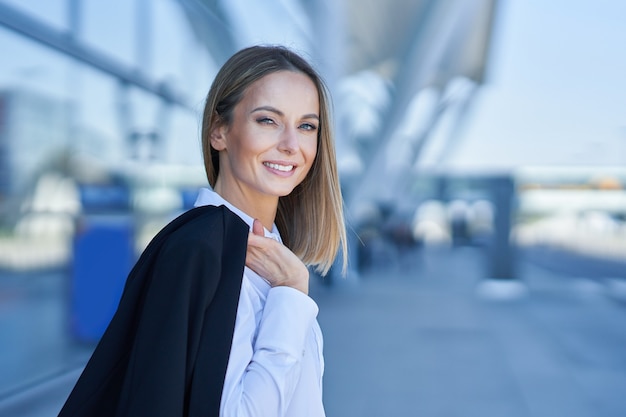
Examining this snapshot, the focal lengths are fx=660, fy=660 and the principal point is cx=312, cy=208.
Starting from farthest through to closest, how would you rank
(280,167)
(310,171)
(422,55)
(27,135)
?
(422,55) < (27,135) < (310,171) < (280,167)

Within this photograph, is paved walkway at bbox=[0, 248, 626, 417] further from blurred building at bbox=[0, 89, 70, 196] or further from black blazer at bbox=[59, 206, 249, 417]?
black blazer at bbox=[59, 206, 249, 417]

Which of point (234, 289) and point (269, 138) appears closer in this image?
point (234, 289)

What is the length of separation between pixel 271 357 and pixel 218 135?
534mm

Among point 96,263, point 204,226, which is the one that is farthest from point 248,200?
point 96,263

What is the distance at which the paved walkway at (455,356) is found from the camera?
17.2ft

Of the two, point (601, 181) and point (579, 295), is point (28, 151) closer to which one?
point (579, 295)

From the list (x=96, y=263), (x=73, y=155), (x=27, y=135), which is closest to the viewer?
(x=27, y=135)

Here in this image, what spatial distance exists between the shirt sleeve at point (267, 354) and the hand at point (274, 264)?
46 millimetres

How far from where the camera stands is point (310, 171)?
1.63 m

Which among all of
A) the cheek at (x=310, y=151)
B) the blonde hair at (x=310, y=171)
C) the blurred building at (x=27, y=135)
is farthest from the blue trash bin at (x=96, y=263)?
the cheek at (x=310, y=151)

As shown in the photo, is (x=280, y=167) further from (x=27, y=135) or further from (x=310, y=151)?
(x=27, y=135)

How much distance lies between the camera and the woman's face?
1.37 m

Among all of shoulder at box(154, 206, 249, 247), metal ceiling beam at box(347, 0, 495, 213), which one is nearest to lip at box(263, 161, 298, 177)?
shoulder at box(154, 206, 249, 247)

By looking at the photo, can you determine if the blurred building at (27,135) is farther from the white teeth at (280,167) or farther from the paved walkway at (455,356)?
the white teeth at (280,167)
